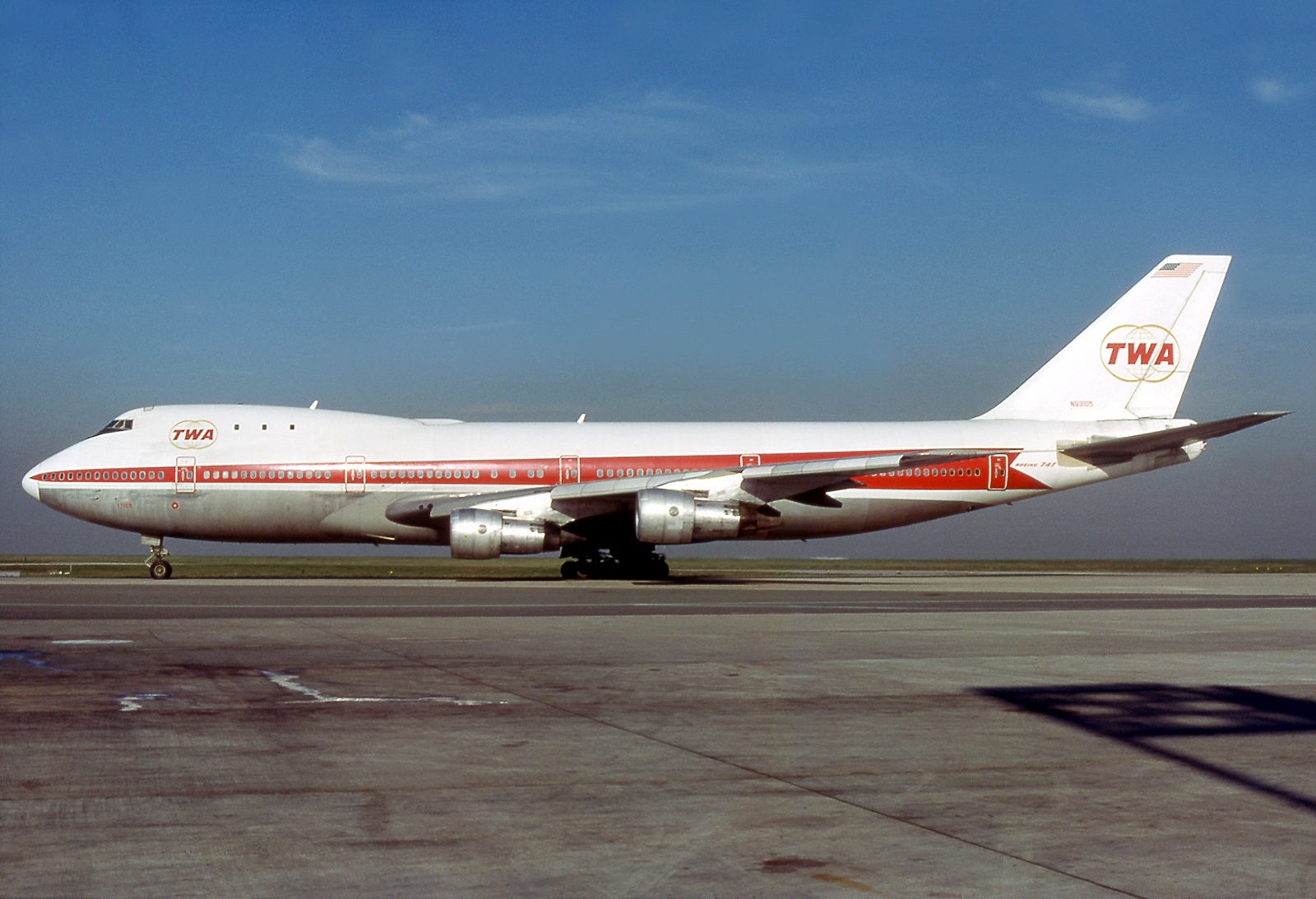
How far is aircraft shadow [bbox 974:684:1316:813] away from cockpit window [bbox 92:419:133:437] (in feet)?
90.3

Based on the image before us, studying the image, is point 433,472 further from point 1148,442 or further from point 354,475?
point 1148,442

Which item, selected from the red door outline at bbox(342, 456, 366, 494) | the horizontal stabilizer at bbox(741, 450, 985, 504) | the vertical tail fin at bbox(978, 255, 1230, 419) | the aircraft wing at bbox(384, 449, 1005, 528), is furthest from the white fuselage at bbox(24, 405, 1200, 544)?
the vertical tail fin at bbox(978, 255, 1230, 419)

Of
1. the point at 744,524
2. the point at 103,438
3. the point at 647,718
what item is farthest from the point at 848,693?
the point at 103,438

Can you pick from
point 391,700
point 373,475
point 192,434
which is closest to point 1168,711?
point 391,700

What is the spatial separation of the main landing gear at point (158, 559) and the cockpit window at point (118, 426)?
2846mm

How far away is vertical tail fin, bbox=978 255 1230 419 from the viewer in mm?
35469

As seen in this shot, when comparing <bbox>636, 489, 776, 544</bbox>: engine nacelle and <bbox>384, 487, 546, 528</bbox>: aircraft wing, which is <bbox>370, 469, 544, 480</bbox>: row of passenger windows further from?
<bbox>636, 489, 776, 544</bbox>: engine nacelle

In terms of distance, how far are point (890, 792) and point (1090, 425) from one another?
97.7 ft

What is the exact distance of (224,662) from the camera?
494 inches

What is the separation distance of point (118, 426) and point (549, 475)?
11.3 metres

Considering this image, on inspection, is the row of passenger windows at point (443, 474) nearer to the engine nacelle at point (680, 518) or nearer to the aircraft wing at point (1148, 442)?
the engine nacelle at point (680, 518)

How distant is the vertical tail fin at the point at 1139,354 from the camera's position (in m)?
35.5

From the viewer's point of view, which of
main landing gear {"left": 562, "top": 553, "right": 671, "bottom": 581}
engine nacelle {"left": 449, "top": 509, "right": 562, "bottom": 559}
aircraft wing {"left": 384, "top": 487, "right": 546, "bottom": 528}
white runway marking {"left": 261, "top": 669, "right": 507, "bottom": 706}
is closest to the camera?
white runway marking {"left": 261, "top": 669, "right": 507, "bottom": 706}

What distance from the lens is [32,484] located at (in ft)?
107
